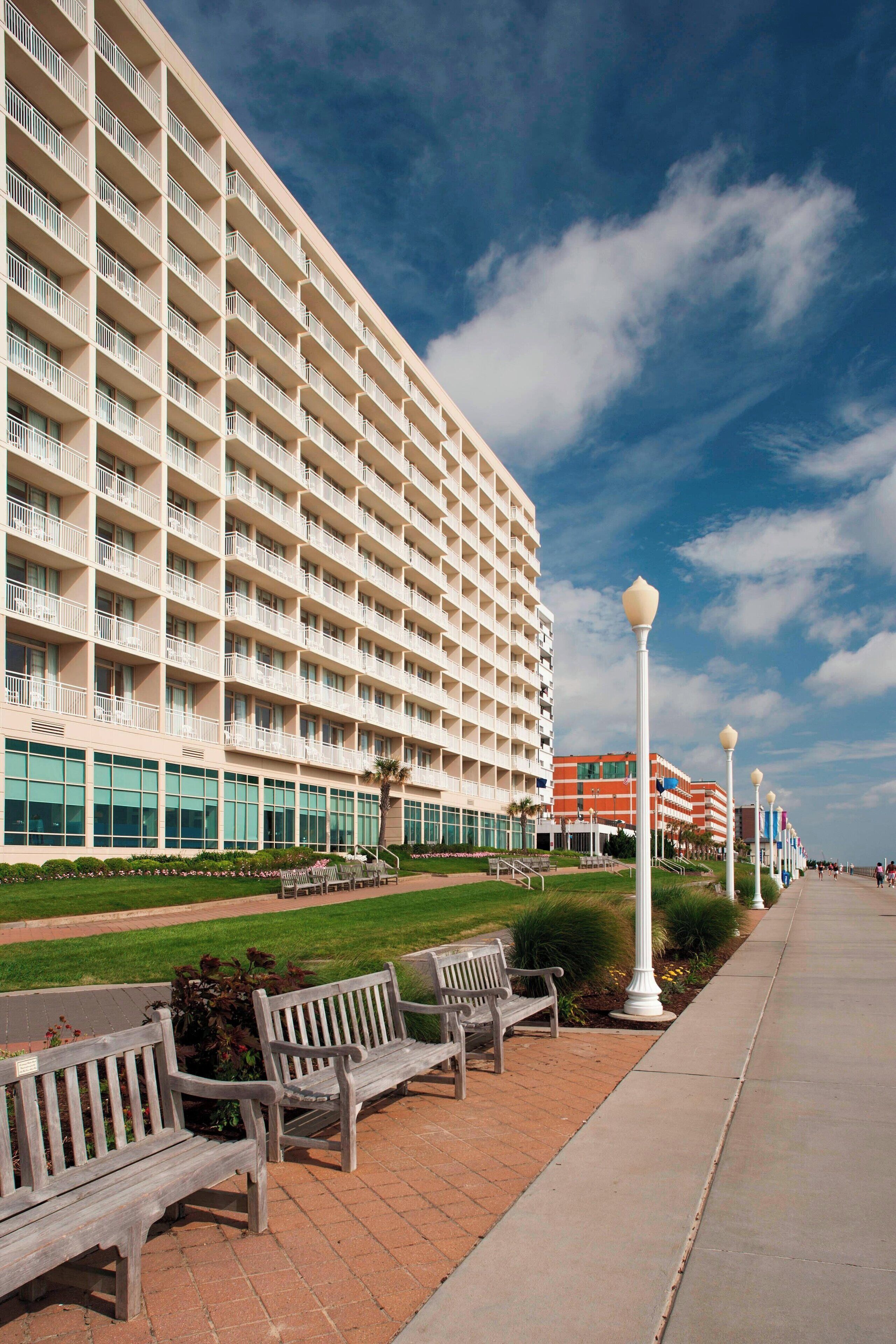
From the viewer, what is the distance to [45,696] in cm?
2742

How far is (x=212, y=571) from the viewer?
35000mm

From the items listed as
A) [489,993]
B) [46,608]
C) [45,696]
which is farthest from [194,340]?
[489,993]

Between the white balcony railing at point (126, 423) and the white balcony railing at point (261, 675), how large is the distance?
26.7ft

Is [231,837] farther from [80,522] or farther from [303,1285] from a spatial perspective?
[303,1285]

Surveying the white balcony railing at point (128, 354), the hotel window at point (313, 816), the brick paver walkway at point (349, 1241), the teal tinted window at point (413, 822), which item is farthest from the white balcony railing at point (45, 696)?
the teal tinted window at point (413, 822)

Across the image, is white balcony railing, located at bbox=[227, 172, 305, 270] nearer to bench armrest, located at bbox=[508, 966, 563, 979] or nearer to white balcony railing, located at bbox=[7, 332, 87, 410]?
white balcony railing, located at bbox=[7, 332, 87, 410]

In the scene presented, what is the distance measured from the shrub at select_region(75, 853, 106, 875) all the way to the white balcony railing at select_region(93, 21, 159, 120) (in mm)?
24432

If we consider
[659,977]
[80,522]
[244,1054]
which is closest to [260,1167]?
[244,1054]

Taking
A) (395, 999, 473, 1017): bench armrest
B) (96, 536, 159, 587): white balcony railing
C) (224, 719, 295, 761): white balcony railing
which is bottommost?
(395, 999, 473, 1017): bench armrest

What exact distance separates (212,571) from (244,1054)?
31280 mm

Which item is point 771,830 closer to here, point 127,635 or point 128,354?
point 127,635

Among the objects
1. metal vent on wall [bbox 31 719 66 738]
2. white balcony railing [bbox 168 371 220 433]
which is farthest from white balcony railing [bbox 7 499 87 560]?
white balcony railing [bbox 168 371 220 433]

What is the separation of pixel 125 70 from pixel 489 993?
34527 millimetres

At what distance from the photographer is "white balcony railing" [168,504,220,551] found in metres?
33.2
